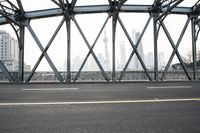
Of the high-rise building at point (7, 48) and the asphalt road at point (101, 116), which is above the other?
the high-rise building at point (7, 48)

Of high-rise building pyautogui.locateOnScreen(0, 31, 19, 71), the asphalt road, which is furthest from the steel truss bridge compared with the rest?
high-rise building pyautogui.locateOnScreen(0, 31, 19, 71)

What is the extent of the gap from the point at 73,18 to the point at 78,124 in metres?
13.9

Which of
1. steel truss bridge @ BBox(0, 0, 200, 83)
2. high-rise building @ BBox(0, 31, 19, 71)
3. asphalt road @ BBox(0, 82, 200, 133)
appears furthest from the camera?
high-rise building @ BBox(0, 31, 19, 71)

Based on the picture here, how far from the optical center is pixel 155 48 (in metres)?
18.0

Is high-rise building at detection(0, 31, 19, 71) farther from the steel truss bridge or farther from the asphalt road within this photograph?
the asphalt road

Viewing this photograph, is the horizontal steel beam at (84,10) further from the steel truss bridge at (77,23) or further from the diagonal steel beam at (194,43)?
the diagonal steel beam at (194,43)

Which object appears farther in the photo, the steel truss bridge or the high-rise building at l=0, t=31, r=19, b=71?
the high-rise building at l=0, t=31, r=19, b=71

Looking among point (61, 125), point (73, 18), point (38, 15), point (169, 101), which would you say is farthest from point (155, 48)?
point (61, 125)

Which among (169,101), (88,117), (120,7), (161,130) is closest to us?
(161,130)

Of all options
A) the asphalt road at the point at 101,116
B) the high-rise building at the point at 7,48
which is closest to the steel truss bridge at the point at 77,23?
the asphalt road at the point at 101,116

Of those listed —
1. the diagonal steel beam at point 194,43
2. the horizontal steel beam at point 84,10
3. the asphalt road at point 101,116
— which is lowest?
the asphalt road at point 101,116

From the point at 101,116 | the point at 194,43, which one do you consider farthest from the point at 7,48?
the point at 101,116

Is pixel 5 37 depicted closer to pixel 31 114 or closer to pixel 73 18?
pixel 73 18

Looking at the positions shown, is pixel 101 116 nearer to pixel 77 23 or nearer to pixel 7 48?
pixel 77 23
